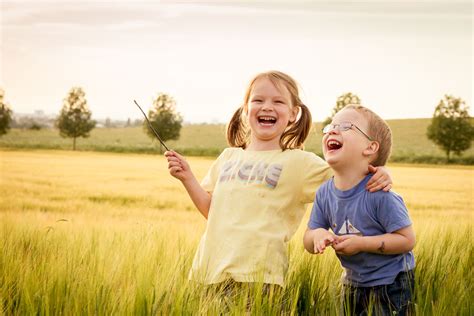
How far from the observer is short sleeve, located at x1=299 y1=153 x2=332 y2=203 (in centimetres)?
313

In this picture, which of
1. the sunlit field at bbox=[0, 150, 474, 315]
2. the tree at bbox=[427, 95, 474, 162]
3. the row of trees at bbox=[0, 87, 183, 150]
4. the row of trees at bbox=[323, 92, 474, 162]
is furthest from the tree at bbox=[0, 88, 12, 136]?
the sunlit field at bbox=[0, 150, 474, 315]

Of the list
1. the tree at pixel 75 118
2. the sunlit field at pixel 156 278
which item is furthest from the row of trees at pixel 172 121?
the sunlit field at pixel 156 278

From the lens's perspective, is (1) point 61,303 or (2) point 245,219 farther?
(2) point 245,219

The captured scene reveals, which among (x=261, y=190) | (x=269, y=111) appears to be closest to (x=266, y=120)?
(x=269, y=111)

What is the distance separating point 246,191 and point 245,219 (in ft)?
0.54

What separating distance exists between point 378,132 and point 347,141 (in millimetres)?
193

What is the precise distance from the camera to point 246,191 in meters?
3.20

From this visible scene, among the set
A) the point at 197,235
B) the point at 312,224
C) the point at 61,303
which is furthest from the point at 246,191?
the point at 197,235

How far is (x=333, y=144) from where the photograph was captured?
2.91m

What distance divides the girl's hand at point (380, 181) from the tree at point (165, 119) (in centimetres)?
5400

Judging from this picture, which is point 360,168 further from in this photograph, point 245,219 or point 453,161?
point 453,161

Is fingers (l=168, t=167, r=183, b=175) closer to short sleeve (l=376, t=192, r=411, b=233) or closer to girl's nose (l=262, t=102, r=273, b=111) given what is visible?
girl's nose (l=262, t=102, r=273, b=111)

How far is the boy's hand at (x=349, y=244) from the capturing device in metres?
2.69

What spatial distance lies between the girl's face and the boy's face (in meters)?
0.42
